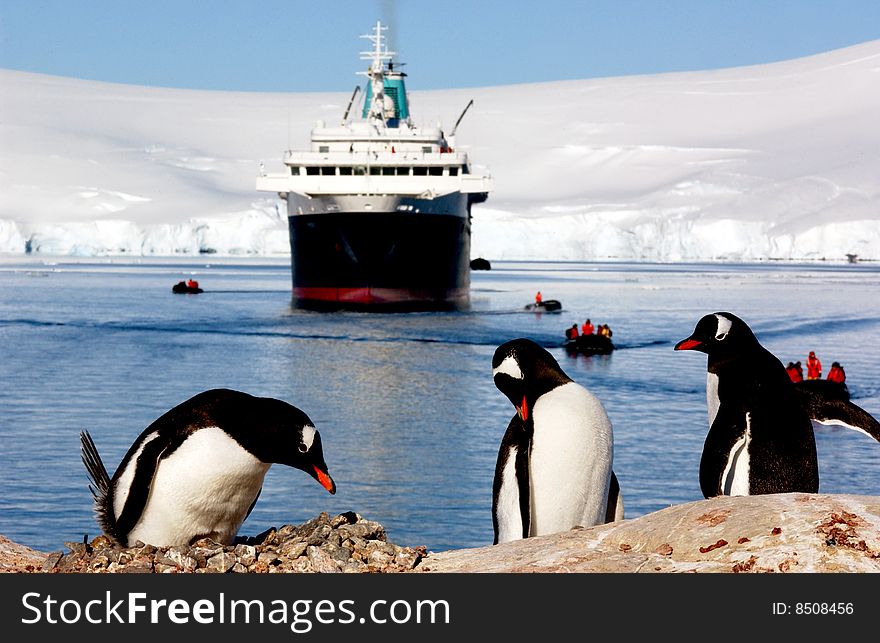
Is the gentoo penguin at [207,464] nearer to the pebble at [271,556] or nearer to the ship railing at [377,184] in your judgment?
the pebble at [271,556]

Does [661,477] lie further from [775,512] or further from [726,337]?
[775,512]

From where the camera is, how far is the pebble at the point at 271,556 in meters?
4.57

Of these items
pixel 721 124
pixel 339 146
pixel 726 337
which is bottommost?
pixel 726 337

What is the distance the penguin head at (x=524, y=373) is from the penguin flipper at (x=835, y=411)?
3.75 ft

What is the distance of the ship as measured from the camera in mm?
35094

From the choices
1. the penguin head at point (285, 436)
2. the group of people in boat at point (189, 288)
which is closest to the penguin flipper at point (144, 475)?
the penguin head at point (285, 436)

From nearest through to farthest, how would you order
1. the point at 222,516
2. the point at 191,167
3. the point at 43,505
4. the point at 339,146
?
the point at 222,516 < the point at 43,505 < the point at 339,146 < the point at 191,167

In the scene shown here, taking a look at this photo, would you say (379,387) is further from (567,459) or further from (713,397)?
(567,459)

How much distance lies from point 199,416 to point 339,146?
117 feet

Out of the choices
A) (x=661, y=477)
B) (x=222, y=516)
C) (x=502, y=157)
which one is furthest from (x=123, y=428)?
(x=502, y=157)

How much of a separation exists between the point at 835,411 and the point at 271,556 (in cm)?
258

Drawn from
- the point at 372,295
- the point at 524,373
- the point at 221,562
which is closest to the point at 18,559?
the point at 221,562
